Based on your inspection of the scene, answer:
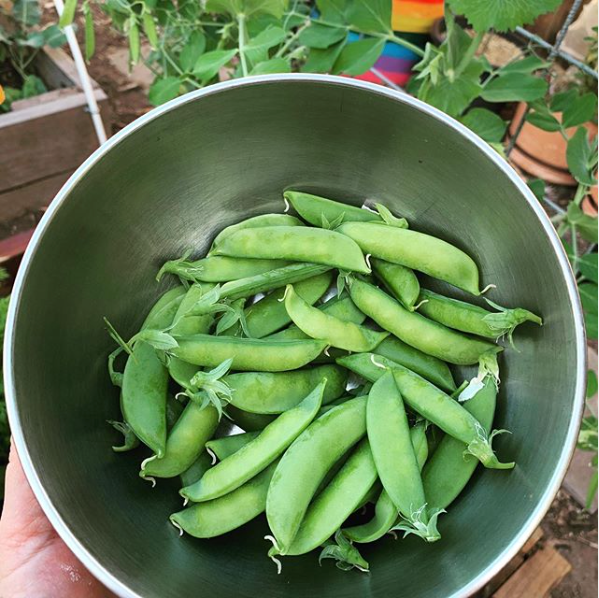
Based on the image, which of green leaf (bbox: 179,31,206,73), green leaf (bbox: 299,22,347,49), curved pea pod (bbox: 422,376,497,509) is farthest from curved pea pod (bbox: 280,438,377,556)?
green leaf (bbox: 179,31,206,73)

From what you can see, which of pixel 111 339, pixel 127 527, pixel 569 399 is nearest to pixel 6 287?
pixel 111 339

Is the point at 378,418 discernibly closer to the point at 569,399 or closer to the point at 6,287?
the point at 569,399

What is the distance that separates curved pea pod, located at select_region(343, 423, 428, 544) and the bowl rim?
154 millimetres

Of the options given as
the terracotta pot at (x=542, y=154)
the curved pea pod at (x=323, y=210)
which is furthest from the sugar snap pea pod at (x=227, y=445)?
the terracotta pot at (x=542, y=154)

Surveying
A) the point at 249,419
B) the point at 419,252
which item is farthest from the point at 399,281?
the point at 249,419

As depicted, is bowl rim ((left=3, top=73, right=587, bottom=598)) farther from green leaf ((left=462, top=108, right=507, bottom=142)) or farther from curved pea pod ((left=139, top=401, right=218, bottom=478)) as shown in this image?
green leaf ((left=462, top=108, right=507, bottom=142))

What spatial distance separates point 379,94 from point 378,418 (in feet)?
1.91

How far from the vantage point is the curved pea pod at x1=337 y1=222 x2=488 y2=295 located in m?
1.07

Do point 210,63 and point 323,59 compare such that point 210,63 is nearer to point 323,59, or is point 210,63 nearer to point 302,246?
point 323,59

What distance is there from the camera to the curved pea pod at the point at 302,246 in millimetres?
1086

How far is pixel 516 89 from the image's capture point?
142 cm

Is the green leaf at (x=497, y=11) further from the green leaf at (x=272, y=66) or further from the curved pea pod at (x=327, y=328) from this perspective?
the curved pea pod at (x=327, y=328)

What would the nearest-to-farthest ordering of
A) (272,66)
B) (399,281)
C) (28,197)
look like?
(399,281), (272,66), (28,197)

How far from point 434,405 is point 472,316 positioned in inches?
7.7
